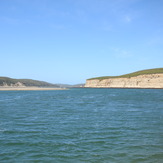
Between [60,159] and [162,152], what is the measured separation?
6.35 m

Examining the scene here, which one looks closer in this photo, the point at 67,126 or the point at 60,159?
the point at 60,159

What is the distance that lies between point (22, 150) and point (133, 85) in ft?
521

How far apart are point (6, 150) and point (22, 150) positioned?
1.05 metres

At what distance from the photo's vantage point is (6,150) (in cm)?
1324

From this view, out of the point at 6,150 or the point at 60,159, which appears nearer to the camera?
the point at 60,159

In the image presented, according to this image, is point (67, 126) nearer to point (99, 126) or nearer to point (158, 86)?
point (99, 126)

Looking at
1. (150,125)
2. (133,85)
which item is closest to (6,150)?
(150,125)

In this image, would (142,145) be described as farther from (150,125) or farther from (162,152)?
(150,125)

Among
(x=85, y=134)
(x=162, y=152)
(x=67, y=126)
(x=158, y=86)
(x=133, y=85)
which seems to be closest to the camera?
(x=162, y=152)

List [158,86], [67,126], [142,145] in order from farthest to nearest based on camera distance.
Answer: [158,86]
[67,126]
[142,145]

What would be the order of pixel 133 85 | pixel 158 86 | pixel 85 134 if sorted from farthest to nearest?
pixel 133 85
pixel 158 86
pixel 85 134

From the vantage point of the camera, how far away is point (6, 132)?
58.9 feet

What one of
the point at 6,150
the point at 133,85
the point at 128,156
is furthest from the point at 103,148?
the point at 133,85

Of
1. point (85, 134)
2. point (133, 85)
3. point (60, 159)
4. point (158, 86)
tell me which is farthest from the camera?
point (133, 85)
